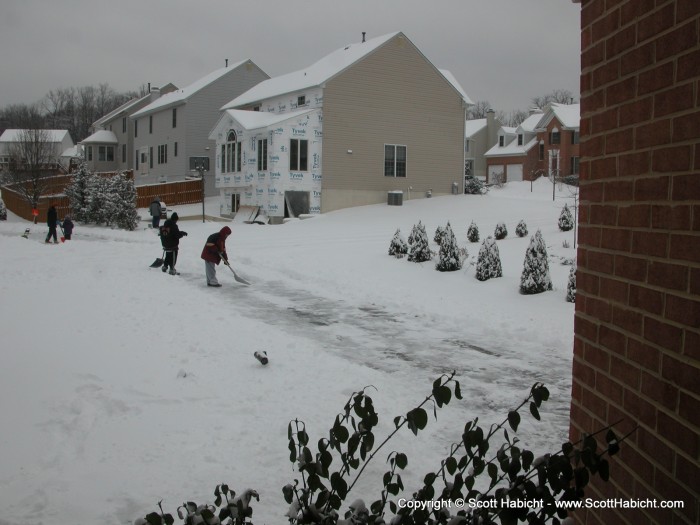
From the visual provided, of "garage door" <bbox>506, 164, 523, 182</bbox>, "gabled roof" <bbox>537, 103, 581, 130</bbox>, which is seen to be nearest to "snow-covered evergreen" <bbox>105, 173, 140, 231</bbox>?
"gabled roof" <bbox>537, 103, 581, 130</bbox>

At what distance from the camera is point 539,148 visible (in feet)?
185

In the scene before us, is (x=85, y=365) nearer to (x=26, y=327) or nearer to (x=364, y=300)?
(x=26, y=327)

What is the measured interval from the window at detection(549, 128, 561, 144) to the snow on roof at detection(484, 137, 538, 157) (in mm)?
2254

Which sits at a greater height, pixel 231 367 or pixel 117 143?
pixel 117 143

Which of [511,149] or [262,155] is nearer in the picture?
[262,155]

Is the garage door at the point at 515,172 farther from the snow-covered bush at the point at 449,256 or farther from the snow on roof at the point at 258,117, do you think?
the snow-covered bush at the point at 449,256

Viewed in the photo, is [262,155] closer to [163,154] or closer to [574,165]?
[163,154]

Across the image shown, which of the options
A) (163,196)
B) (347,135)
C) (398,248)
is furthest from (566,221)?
(163,196)

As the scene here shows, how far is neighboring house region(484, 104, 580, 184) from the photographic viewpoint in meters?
52.8

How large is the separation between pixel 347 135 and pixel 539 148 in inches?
1122

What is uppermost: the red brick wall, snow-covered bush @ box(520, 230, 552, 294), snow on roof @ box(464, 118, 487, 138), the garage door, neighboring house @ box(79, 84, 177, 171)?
snow on roof @ box(464, 118, 487, 138)

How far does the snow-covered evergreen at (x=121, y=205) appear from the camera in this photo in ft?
100

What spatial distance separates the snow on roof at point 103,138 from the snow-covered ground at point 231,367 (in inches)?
1655

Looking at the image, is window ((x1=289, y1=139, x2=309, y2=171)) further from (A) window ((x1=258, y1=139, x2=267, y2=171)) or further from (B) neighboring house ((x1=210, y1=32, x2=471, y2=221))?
(A) window ((x1=258, y1=139, x2=267, y2=171))
